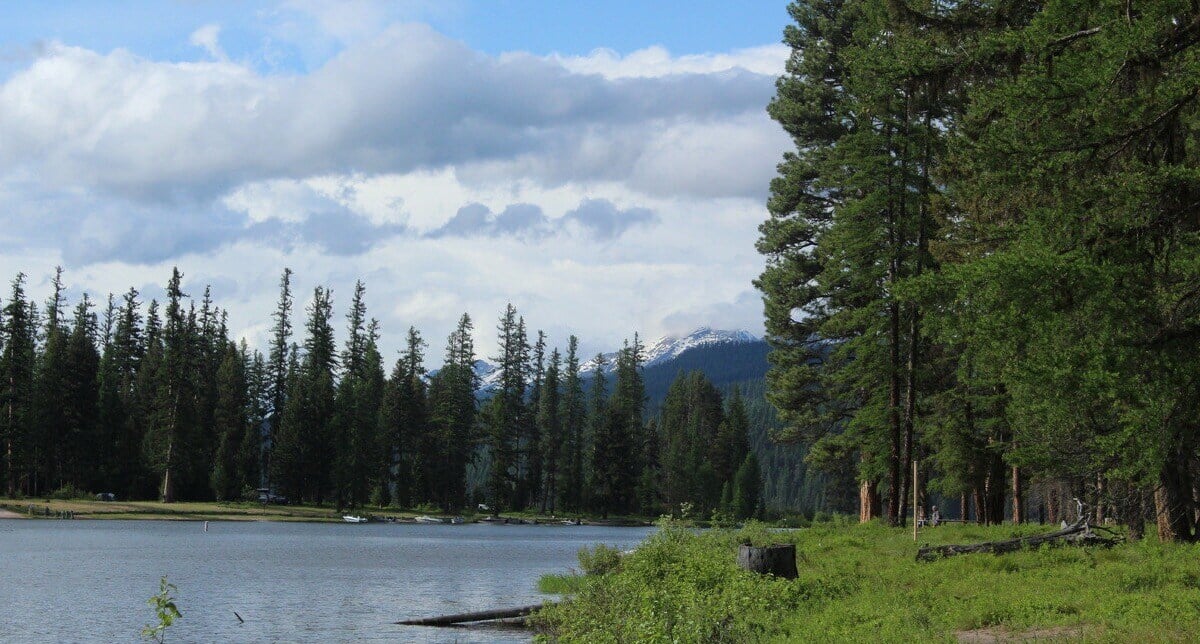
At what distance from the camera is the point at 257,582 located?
119 feet

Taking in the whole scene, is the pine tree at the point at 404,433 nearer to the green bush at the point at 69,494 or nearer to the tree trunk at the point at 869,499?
the green bush at the point at 69,494

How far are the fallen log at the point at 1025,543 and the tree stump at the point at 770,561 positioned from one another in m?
3.61

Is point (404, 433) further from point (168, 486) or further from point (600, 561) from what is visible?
point (600, 561)

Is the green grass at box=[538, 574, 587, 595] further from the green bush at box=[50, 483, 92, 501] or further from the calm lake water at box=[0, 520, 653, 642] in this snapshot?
the green bush at box=[50, 483, 92, 501]

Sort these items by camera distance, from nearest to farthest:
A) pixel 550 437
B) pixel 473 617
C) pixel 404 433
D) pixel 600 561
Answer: pixel 473 617, pixel 600 561, pixel 404 433, pixel 550 437

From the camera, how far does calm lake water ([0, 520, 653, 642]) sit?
24.9 meters

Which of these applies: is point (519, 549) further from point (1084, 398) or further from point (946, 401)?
point (1084, 398)

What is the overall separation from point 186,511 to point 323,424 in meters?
19.7

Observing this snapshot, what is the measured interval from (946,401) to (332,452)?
71.8 meters

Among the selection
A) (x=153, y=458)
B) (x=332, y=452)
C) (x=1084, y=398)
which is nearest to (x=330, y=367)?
(x=332, y=452)

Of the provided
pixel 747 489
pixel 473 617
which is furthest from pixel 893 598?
pixel 747 489

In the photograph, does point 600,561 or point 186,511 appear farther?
point 186,511

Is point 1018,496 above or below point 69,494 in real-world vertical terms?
above

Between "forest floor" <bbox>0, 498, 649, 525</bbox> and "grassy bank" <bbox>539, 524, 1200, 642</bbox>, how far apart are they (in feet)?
219
